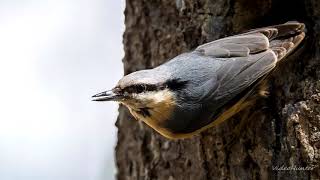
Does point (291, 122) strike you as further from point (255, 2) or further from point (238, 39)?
point (255, 2)

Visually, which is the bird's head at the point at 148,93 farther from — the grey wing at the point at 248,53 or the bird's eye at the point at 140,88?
the grey wing at the point at 248,53

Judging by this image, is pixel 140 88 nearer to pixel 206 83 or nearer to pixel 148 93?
pixel 148 93

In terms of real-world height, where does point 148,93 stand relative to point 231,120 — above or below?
above

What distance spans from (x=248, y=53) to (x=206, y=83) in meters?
0.23

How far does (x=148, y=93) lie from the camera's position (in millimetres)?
2770

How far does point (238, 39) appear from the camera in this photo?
2.82m

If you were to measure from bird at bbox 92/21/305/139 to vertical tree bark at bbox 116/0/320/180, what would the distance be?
97mm

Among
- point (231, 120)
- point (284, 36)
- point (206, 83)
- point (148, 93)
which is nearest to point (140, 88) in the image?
point (148, 93)

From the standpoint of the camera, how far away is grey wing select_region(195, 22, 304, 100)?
2738mm

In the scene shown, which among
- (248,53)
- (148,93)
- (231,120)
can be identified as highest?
(248,53)

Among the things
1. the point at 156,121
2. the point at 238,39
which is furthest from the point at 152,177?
the point at 238,39

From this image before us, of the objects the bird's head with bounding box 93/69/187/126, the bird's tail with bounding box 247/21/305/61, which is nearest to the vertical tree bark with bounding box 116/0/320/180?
the bird's tail with bounding box 247/21/305/61

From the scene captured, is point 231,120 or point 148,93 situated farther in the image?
point 231,120

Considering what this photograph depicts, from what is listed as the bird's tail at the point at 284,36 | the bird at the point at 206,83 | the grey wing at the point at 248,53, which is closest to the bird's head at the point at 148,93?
the bird at the point at 206,83
